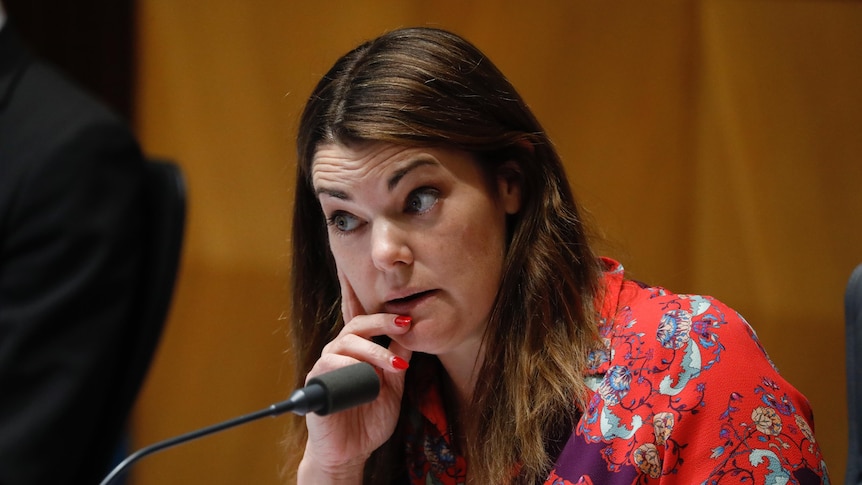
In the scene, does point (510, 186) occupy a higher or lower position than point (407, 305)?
higher

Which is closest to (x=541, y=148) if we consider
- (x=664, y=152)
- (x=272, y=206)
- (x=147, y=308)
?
(x=147, y=308)

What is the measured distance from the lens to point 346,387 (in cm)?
122

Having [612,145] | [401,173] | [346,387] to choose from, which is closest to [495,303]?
[401,173]

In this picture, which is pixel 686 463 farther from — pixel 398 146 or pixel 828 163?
pixel 828 163

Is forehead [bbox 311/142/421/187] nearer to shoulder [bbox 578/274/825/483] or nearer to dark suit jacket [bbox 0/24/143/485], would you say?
dark suit jacket [bbox 0/24/143/485]

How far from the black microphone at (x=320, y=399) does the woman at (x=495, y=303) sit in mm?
266

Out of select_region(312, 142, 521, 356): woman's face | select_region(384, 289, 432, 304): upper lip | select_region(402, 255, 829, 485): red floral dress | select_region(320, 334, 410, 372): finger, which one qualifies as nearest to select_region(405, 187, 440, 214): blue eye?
select_region(312, 142, 521, 356): woman's face

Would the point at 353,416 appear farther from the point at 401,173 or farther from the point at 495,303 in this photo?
the point at 401,173

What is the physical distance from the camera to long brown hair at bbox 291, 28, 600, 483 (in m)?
1.50

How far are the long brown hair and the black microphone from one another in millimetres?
337

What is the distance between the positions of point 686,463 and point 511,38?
1.52 meters

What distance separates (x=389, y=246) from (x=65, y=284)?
0.43 meters

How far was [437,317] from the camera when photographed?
5.00 ft

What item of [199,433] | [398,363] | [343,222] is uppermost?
[343,222]
